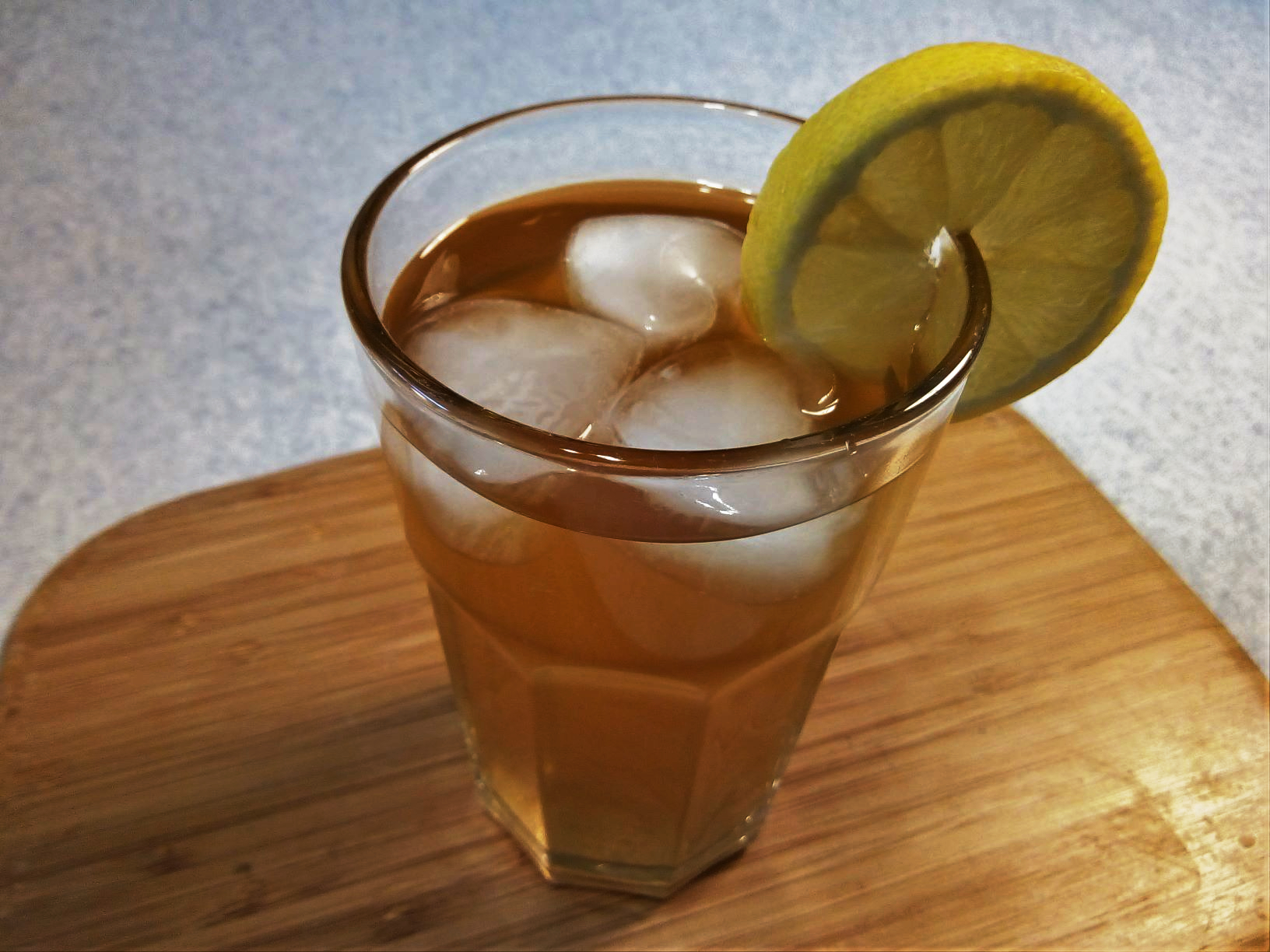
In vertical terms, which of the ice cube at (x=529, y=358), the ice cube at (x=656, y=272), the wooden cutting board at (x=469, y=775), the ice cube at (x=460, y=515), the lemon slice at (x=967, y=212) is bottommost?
the wooden cutting board at (x=469, y=775)

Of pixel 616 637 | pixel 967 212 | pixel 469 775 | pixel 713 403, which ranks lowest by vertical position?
pixel 469 775

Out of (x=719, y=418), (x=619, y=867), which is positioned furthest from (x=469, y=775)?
(x=719, y=418)

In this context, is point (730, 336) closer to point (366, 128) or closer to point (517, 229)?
point (517, 229)

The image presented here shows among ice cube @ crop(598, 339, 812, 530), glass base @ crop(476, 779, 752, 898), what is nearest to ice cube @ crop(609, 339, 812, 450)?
ice cube @ crop(598, 339, 812, 530)

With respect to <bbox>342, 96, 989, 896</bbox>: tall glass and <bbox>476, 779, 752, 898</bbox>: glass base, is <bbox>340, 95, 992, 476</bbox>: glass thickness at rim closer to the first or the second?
<bbox>342, 96, 989, 896</bbox>: tall glass

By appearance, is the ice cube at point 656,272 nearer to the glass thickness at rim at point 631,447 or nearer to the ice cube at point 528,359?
the ice cube at point 528,359

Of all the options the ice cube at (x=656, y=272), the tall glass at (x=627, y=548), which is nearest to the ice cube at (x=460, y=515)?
the tall glass at (x=627, y=548)

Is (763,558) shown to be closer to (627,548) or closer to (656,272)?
(627,548)

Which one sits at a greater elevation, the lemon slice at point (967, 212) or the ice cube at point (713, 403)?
the lemon slice at point (967, 212)
